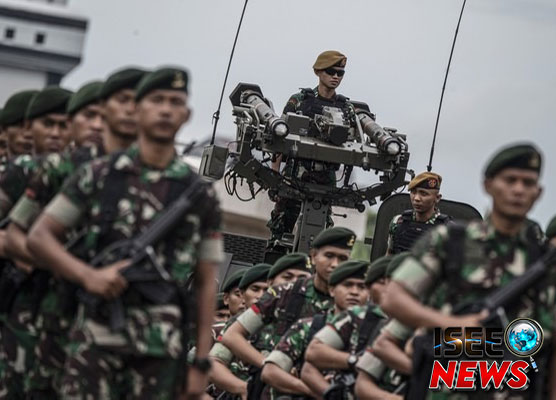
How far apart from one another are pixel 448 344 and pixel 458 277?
64 centimetres

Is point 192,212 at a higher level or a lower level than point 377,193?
higher

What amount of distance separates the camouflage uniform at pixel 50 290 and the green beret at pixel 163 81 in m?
0.88

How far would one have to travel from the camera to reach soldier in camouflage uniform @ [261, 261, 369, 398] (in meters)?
12.9

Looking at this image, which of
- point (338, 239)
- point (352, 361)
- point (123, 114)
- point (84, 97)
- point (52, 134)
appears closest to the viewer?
point (123, 114)

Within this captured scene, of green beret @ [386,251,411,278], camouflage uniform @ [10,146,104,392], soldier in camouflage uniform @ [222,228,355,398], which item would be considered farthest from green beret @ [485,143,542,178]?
soldier in camouflage uniform @ [222,228,355,398]

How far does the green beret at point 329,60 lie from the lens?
1852 cm

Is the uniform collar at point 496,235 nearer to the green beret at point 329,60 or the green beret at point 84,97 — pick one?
the green beret at point 84,97

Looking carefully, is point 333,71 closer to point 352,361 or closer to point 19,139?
point 19,139

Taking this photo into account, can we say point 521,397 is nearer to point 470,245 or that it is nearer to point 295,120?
point 470,245

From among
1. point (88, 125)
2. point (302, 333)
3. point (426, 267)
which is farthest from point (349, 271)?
point (426, 267)

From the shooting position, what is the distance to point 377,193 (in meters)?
18.9

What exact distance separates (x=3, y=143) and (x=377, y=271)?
9.46 ft

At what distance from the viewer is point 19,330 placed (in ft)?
34.7

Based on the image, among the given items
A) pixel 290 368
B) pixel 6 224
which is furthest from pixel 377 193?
pixel 6 224
